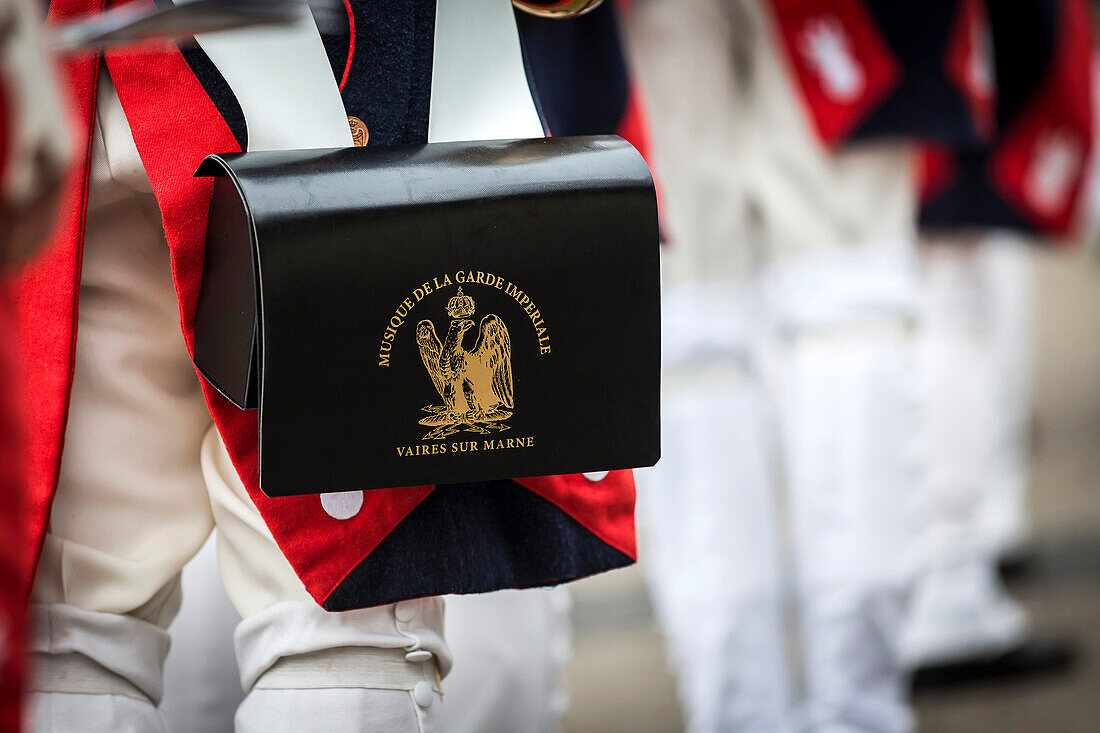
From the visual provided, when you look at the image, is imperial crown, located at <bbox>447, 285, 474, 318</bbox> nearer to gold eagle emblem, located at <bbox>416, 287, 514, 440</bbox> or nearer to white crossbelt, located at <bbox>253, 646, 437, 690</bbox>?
gold eagle emblem, located at <bbox>416, 287, 514, 440</bbox>

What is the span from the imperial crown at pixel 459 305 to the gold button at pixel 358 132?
178mm

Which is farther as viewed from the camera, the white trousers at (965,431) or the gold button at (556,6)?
the white trousers at (965,431)

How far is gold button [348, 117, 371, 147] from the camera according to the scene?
37.2 inches

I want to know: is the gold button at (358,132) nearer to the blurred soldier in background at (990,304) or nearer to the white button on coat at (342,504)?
the white button on coat at (342,504)

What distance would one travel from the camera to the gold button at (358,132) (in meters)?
0.95

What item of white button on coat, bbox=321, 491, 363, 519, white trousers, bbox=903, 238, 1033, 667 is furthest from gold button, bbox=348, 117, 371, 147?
white trousers, bbox=903, 238, 1033, 667

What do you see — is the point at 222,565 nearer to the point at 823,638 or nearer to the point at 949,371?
the point at 823,638

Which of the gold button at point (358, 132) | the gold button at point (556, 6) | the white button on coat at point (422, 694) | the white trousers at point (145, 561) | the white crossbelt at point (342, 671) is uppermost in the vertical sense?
the gold button at point (556, 6)

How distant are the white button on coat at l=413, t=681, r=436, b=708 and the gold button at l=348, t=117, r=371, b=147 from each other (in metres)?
0.40

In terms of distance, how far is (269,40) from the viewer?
920 millimetres

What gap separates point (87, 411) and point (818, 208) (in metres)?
1.09

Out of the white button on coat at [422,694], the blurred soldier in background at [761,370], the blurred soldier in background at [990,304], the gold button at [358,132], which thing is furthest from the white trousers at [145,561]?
the blurred soldier in background at [990,304]

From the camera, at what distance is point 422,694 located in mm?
948

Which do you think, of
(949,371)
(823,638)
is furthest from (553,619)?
(949,371)
